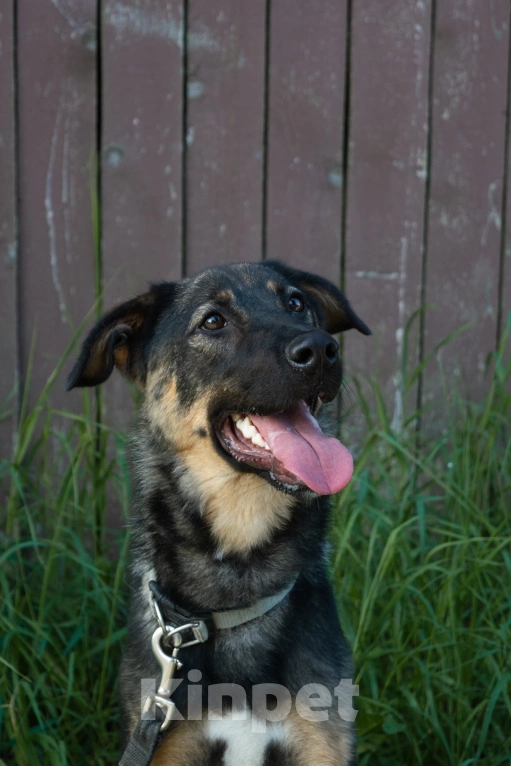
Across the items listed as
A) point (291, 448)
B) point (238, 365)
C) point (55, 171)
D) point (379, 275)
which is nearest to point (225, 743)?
point (291, 448)

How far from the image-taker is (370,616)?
3092mm

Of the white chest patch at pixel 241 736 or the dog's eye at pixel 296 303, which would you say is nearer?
the white chest patch at pixel 241 736

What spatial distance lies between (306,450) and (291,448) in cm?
4

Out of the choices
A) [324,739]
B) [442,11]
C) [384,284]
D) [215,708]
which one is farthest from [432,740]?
[442,11]

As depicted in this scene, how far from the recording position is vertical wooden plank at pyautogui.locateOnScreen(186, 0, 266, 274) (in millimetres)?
3955

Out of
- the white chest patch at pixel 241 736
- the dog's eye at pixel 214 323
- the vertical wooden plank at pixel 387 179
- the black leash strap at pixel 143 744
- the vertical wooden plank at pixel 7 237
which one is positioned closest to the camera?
the black leash strap at pixel 143 744

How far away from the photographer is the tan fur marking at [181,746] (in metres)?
2.33

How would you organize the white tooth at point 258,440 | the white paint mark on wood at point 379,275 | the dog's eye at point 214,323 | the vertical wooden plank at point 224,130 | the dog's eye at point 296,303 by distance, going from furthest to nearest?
the white paint mark on wood at point 379,275, the vertical wooden plank at point 224,130, the dog's eye at point 296,303, the dog's eye at point 214,323, the white tooth at point 258,440

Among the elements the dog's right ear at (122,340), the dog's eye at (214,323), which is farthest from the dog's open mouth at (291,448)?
the dog's right ear at (122,340)

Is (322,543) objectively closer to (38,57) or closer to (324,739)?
(324,739)

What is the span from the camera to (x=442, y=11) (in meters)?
4.09

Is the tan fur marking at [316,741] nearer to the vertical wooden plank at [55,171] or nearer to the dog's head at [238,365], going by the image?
the dog's head at [238,365]

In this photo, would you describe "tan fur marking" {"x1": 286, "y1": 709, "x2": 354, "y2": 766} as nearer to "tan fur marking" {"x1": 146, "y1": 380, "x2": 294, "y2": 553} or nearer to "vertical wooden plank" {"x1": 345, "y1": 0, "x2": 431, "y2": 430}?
"tan fur marking" {"x1": 146, "y1": 380, "x2": 294, "y2": 553}

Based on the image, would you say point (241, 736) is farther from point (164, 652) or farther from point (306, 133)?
point (306, 133)
